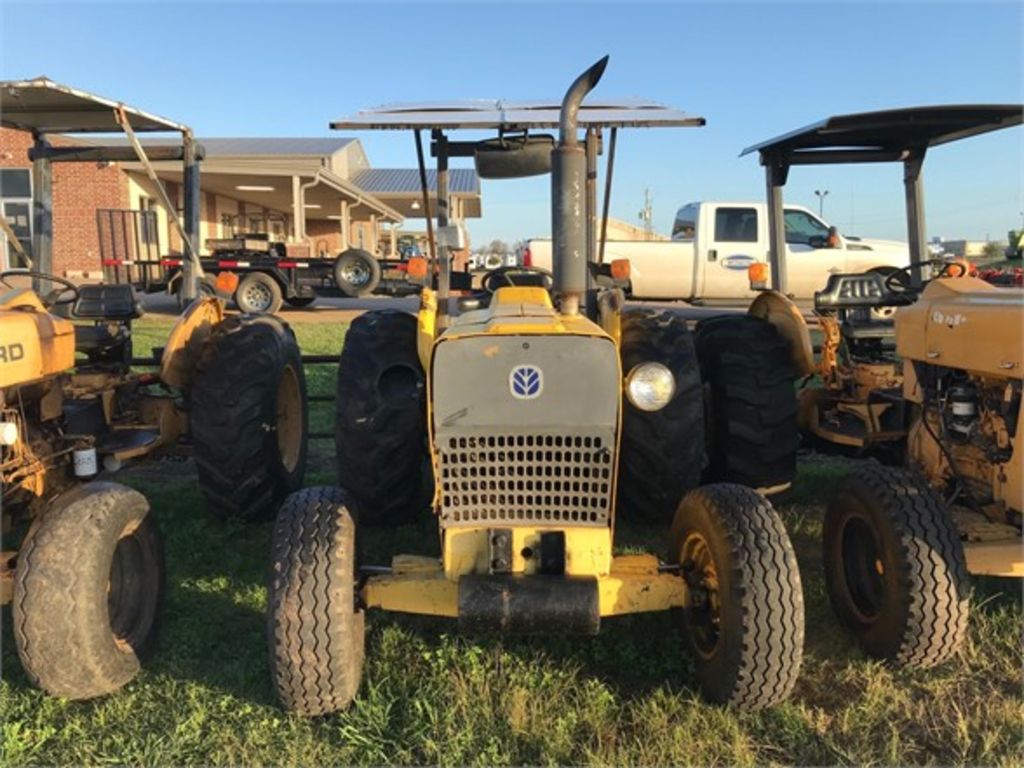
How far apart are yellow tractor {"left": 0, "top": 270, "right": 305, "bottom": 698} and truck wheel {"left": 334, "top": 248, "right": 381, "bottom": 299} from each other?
10.5 m

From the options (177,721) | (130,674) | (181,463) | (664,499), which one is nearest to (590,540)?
(664,499)

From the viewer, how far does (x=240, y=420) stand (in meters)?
4.49

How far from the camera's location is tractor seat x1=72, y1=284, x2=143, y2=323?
5.22 meters

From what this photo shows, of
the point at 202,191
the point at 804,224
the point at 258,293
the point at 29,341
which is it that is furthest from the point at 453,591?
the point at 202,191

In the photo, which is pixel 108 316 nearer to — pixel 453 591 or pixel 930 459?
pixel 453 591

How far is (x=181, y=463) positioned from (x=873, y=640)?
5102 millimetres

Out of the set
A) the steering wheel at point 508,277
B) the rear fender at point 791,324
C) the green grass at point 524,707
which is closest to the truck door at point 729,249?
the rear fender at point 791,324

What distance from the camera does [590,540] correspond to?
285cm

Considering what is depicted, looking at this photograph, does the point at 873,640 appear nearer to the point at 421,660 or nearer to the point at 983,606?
the point at 983,606

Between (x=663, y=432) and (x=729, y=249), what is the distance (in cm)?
1128

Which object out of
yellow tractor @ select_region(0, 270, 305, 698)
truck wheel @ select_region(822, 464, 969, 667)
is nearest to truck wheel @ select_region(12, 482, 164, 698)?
yellow tractor @ select_region(0, 270, 305, 698)

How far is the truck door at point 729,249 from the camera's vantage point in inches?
567

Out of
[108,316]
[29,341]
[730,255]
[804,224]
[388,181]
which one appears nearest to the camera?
[29,341]

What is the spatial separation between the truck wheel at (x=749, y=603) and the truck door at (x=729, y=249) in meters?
12.0
